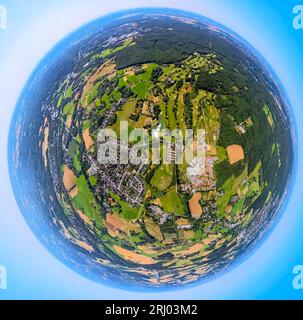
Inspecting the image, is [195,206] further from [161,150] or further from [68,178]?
[68,178]

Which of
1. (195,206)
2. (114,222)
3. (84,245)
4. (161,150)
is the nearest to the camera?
(161,150)

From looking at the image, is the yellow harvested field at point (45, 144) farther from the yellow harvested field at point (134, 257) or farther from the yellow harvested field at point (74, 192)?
the yellow harvested field at point (134, 257)

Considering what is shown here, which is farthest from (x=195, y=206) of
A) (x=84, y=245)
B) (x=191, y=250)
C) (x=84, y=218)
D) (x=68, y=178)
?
(x=84, y=245)

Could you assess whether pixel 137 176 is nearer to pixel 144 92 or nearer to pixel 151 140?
pixel 151 140

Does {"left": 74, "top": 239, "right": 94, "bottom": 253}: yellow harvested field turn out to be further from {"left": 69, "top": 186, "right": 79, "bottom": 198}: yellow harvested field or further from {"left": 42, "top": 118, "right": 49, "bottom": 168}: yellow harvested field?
{"left": 42, "top": 118, "right": 49, "bottom": 168}: yellow harvested field

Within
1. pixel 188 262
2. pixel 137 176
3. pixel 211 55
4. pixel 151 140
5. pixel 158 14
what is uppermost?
pixel 158 14

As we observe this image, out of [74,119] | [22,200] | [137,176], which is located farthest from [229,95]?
[22,200]

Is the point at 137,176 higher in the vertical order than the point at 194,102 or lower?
lower

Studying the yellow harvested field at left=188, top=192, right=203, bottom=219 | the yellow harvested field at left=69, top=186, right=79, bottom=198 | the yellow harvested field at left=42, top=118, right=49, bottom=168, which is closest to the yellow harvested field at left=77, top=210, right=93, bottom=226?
the yellow harvested field at left=69, top=186, right=79, bottom=198
